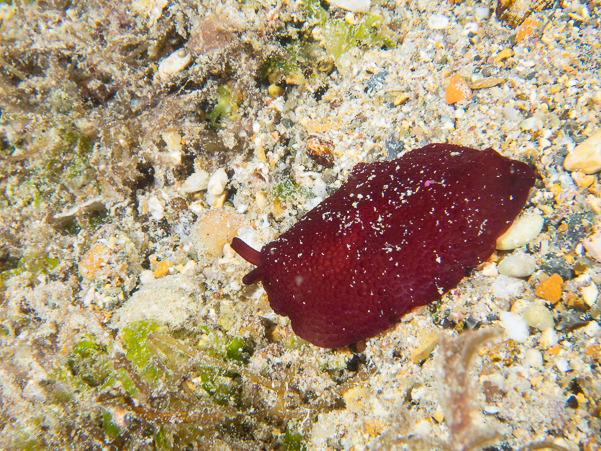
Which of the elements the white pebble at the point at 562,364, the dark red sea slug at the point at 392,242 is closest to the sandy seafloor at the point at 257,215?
the white pebble at the point at 562,364

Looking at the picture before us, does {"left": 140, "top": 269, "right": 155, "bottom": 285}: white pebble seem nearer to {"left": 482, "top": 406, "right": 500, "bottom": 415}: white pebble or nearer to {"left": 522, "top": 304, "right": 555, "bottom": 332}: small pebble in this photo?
{"left": 482, "top": 406, "right": 500, "bottom": 415}: white pebble

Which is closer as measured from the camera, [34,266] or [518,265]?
[518,265]

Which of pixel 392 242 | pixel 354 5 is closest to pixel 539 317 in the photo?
pixel 392 242


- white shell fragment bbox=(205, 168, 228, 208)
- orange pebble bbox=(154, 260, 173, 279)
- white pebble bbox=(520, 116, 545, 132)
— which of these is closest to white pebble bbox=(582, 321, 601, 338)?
white pebble bbox=(520, 116, 545, 132)

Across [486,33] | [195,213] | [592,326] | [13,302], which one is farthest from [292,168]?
[13,302]

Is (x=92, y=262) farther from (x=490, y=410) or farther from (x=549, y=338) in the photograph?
(x=549, y=338)

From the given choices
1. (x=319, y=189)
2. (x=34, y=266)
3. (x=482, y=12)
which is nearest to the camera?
(x=482, y=12)
